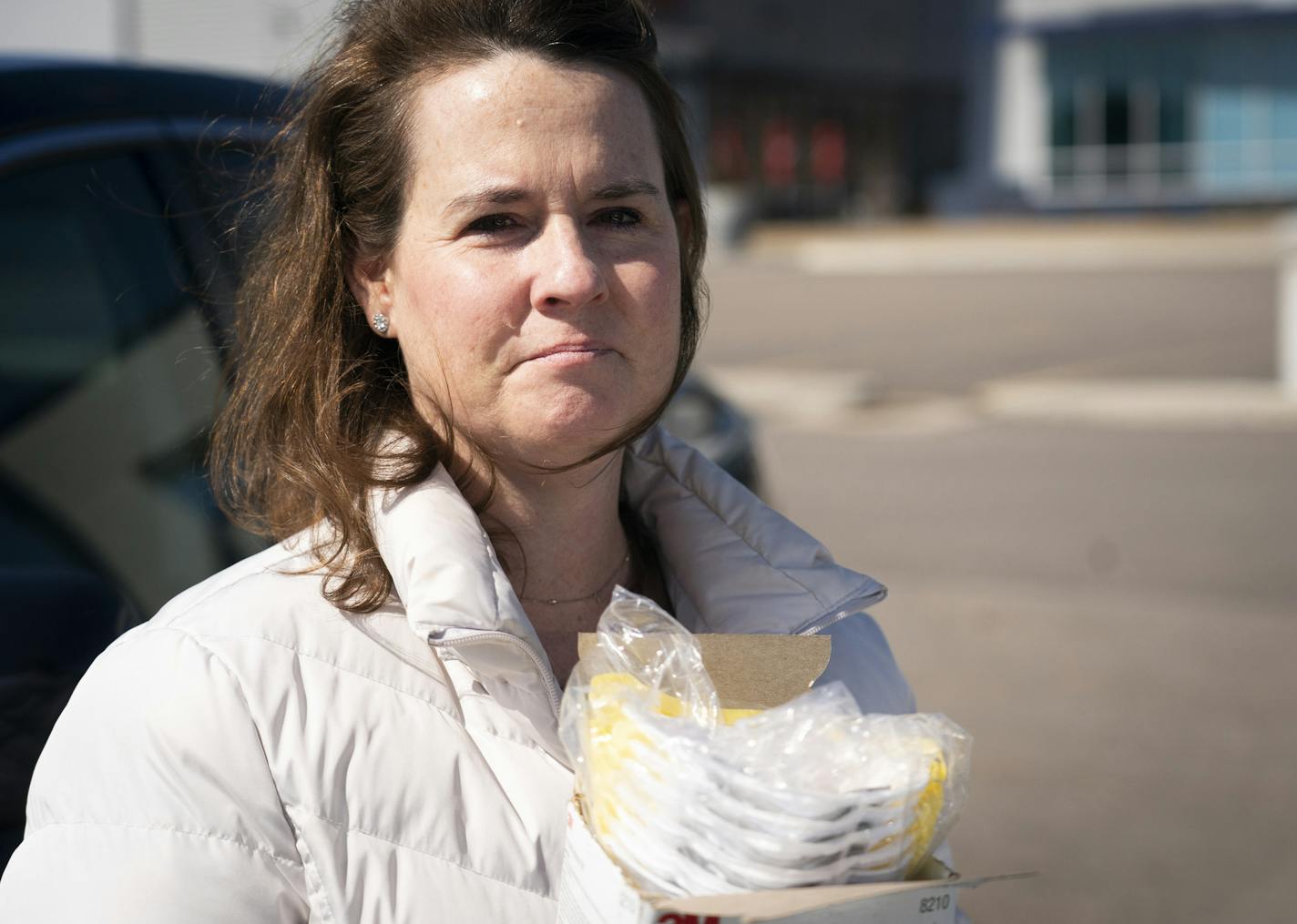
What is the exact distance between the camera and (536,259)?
1.64m

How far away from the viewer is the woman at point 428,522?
1.39 m

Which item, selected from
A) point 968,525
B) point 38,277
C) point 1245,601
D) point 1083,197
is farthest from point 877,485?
point 1083,197

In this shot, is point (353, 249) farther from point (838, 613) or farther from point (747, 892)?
point (747, 892)

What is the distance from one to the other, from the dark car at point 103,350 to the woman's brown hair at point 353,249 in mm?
330

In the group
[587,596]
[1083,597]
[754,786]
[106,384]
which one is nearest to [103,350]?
[106,384]

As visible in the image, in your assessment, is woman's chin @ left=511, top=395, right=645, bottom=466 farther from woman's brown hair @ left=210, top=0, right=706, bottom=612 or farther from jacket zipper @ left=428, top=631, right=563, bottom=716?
jacket zipper @ left=428, top=631, right=563, bottom=716

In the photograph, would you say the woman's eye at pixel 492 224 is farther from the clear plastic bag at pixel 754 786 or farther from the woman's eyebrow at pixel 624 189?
the clear plastic bag at pixel 754 786

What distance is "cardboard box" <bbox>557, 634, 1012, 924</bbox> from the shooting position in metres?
1.09

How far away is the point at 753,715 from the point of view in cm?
127

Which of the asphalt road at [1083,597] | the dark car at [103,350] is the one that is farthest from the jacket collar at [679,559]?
the asphalt road at [1083,597]

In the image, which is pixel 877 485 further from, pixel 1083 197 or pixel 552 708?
pixel 1083 197

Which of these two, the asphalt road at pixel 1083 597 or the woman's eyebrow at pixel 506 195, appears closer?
the woman's eyebrow at pixel 506 195

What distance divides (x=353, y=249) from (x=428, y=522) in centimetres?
45

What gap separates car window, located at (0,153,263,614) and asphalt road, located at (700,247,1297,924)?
94.3 inches
